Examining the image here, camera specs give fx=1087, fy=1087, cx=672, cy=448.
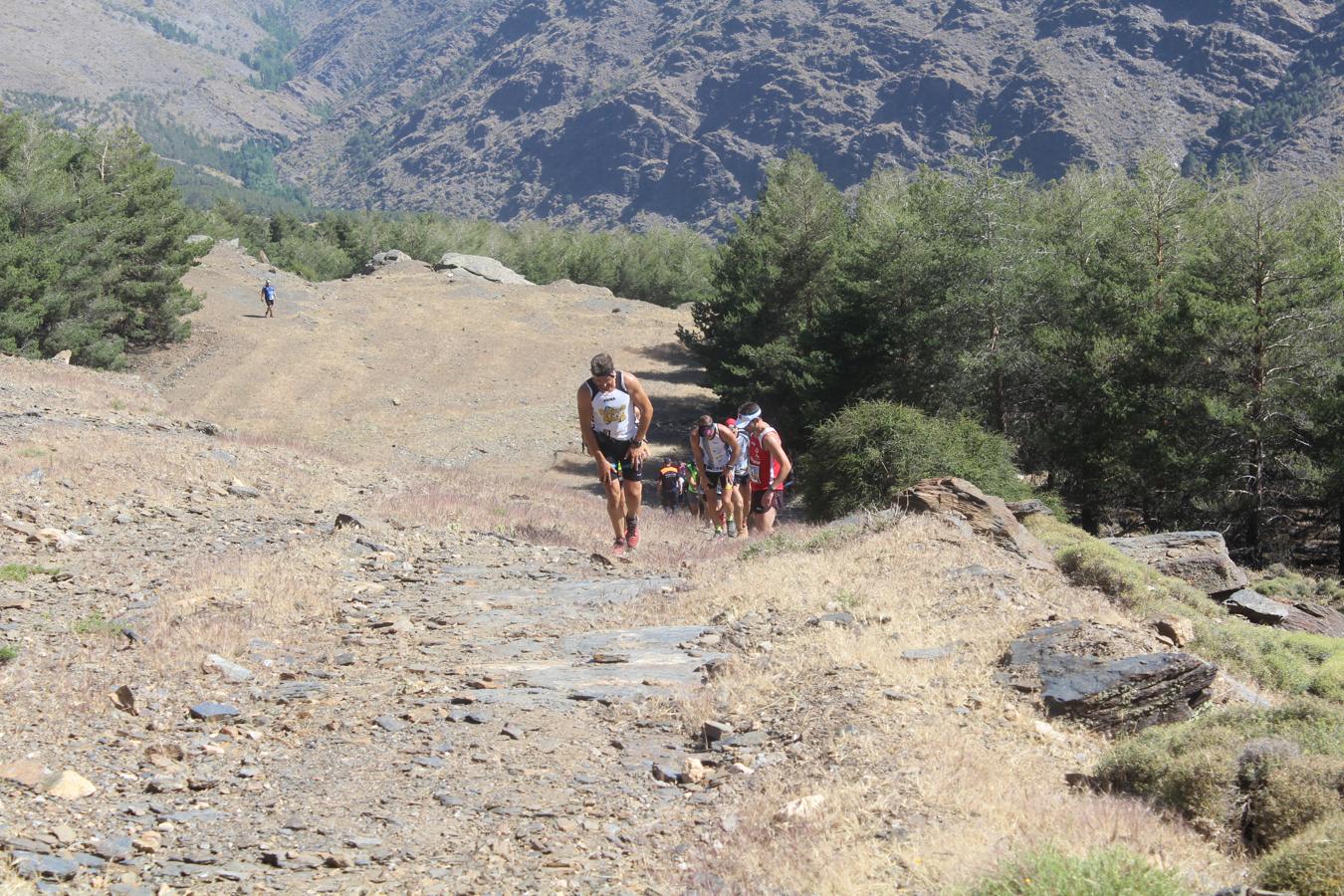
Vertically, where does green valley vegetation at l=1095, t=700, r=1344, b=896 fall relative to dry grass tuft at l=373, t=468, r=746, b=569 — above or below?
above

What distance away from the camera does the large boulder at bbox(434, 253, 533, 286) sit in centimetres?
7112

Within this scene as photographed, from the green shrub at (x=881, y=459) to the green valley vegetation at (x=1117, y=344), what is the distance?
2044 mm

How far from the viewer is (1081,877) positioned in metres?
3.85

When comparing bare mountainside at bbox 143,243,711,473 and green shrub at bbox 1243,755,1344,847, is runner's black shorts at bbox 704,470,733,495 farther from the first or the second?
bare mountainside at bbox 143,243,711,473

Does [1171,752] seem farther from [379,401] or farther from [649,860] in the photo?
[379,401]

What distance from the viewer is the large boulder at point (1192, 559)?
14836 mm

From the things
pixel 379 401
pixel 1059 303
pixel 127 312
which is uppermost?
pixel 1059 303

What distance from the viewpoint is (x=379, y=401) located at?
44.7 m

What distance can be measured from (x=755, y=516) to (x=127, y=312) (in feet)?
127

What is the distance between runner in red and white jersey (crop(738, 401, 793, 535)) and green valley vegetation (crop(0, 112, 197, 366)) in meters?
28.7

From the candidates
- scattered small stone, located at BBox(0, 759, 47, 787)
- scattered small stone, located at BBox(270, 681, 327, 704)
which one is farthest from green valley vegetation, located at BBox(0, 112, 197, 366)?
scattered small stone, located at BBox(0, 759, 47, 787)

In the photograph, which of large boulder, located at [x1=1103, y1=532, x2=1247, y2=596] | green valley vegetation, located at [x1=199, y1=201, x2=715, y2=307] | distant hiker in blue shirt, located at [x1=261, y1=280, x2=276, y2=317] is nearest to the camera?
large boulder, located at [x1=1103, y1=532, x2=1247, y2=596]

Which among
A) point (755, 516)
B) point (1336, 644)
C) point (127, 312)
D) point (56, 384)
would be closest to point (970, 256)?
point (755, 516)

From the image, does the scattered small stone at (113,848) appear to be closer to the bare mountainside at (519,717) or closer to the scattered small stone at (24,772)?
the bare mountainside at (519,717)
